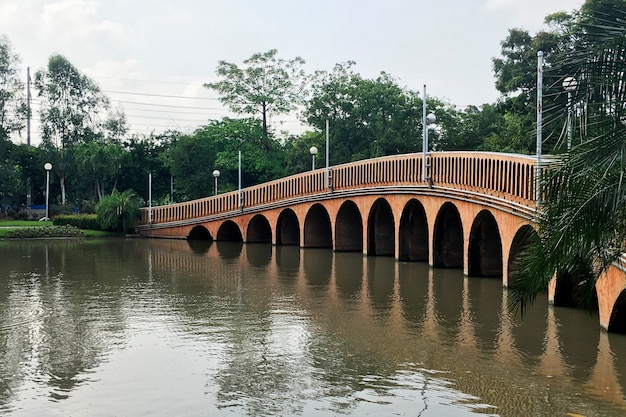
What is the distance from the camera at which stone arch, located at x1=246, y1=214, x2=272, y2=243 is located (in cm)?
4338

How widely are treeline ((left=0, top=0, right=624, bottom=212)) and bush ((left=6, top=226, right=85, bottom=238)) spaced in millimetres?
7421

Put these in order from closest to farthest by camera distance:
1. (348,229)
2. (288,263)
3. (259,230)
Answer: (288,263), (348,229), (259,230)

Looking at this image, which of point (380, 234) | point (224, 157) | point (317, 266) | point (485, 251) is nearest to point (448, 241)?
point (485, 251)

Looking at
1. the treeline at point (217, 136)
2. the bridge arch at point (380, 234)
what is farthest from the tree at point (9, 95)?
the bridge arch at point (380, 234)

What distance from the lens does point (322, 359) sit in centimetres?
1374

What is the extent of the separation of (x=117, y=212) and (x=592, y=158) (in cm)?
4312

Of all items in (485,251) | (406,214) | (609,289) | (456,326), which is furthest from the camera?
(406,214)

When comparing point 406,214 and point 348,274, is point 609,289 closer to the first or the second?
point 348,274

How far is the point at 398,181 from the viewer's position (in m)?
30.6

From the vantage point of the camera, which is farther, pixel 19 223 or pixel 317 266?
pixel 19 223

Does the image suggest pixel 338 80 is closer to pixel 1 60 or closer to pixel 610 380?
pixel 1 60

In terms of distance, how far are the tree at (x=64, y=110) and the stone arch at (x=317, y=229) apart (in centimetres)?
2669

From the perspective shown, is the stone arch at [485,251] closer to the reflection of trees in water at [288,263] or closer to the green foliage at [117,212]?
the reflection of trees in water at [288,263]

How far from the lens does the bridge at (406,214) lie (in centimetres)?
2112
